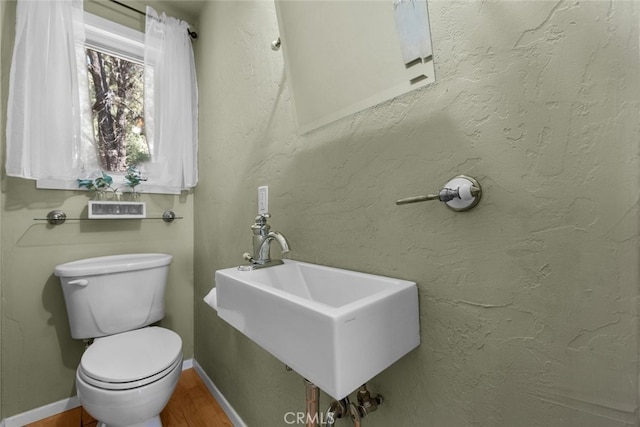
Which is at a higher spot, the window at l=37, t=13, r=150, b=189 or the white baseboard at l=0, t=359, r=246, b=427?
the window at l=37, t=13, r=150, b=189

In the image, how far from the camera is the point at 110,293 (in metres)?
1.26

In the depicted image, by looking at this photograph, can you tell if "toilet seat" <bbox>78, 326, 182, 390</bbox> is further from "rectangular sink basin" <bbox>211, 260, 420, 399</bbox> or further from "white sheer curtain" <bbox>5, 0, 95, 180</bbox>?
"white sheer curtain" <bbox>5, 0, 95, 180</bbox>

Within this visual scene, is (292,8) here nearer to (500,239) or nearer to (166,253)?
(500,239)

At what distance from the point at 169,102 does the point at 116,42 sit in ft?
1.54

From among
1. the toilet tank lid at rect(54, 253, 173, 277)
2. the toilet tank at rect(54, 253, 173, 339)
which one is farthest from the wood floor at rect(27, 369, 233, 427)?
the toilet tank lid at rect(54, 253, 173, 277)

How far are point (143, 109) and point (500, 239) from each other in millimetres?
1876

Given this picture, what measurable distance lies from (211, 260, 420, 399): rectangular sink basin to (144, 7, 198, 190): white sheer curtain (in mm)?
1073

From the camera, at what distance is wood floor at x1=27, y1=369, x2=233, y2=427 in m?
1.30

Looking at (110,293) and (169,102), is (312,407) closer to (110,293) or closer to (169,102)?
(110,293)

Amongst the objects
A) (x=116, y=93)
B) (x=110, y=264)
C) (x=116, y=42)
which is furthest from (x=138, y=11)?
(x=110, y=264)

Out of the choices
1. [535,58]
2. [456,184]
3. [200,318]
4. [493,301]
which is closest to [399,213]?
[456,184]

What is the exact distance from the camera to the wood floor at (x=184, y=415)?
4.27 ft

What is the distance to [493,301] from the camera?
506 mm

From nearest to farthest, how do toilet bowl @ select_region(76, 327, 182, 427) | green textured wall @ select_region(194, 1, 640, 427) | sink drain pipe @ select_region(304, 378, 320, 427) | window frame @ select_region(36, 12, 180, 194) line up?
green textured wall @ select_region(194, 1, 640, 427) < sink drain pipe @ select_region(304, 378, 320, 427) < toilet bowl @ select_region(76, 327, 182, 427) < window frame @ select_region(36, 12, 180, 194)
